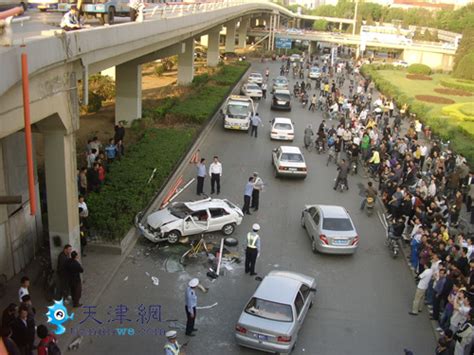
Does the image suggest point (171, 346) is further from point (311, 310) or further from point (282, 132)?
point (282, 132)

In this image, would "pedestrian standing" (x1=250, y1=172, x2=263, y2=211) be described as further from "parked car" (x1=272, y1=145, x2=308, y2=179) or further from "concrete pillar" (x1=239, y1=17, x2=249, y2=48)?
"concrete pillar" (x1=239, y1=17, x2=249, y2=48)

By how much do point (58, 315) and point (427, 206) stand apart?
12627 millimetres

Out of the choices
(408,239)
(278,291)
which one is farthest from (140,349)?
(408,239)

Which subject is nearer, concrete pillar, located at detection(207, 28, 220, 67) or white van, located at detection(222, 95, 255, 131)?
white van, located at detection(222, 95, 255, 131)

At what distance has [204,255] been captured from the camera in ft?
54.0

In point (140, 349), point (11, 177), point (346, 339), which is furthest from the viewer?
point (11, 177)

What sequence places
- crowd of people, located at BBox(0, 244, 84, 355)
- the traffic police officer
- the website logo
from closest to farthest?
1. crowd of people, located at BBox(0, 244, 84, 355)
2. the traffic police officer
3. the website logo

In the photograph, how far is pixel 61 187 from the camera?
526 inches

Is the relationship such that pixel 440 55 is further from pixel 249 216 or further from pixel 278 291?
pixel 278 291

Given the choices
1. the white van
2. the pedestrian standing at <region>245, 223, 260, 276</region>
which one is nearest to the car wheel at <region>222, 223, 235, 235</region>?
the pedestrian standing at <region>245, 223, 260, 276</region>

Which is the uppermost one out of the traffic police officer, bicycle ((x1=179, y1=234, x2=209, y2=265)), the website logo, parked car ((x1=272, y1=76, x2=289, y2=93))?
the traffic police officer

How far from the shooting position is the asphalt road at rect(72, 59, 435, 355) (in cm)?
1248

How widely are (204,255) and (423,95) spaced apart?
42319 mm

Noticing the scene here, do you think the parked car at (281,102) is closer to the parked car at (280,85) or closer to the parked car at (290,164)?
the parked car at (280,85)
